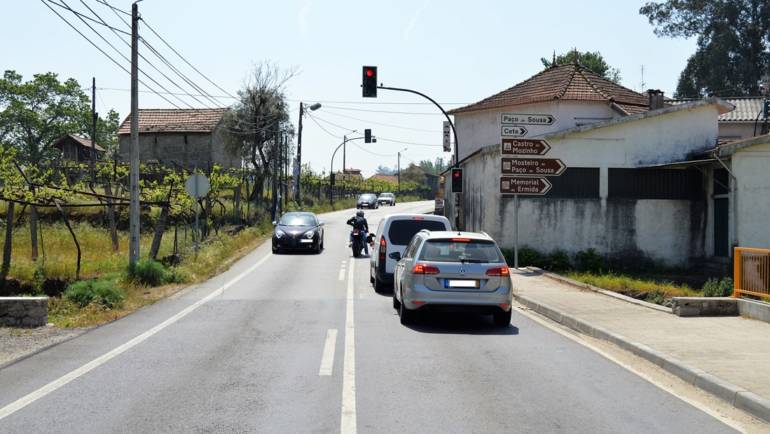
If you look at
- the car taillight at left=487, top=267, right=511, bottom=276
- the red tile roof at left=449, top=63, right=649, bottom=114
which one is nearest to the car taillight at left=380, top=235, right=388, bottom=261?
the car taillight at left=487, top=267, right=511, bottom=276

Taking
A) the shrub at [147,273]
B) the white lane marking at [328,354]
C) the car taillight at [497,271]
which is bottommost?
the white lane marking at [328,354]

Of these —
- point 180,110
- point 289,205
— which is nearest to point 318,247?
point 289,205

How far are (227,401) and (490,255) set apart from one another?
20.3ft

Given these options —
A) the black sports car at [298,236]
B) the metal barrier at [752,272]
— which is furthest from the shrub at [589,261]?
the metal barrier at [752,272]

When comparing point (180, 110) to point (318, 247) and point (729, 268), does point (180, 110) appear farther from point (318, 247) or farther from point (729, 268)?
point (729, 268)

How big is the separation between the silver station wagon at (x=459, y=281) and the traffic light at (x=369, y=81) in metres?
13.2

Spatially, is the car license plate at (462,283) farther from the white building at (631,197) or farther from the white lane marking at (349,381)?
the white building at (631,197)

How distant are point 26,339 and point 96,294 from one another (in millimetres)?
3813

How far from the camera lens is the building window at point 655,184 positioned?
24906mm

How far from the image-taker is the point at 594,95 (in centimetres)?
3425

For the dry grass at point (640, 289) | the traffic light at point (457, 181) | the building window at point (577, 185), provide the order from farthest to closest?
the traffic light at point (457, 181) < the building window at point (577, 185) < the dry grass at point (640, 289)

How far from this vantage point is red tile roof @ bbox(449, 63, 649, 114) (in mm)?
34344

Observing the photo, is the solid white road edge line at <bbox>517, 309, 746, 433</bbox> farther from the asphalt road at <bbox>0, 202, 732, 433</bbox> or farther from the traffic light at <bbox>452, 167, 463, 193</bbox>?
the traffic light at <bbox>452, 167, 463, 193</bbox>

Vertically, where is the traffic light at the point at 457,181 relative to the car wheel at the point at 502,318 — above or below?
above
